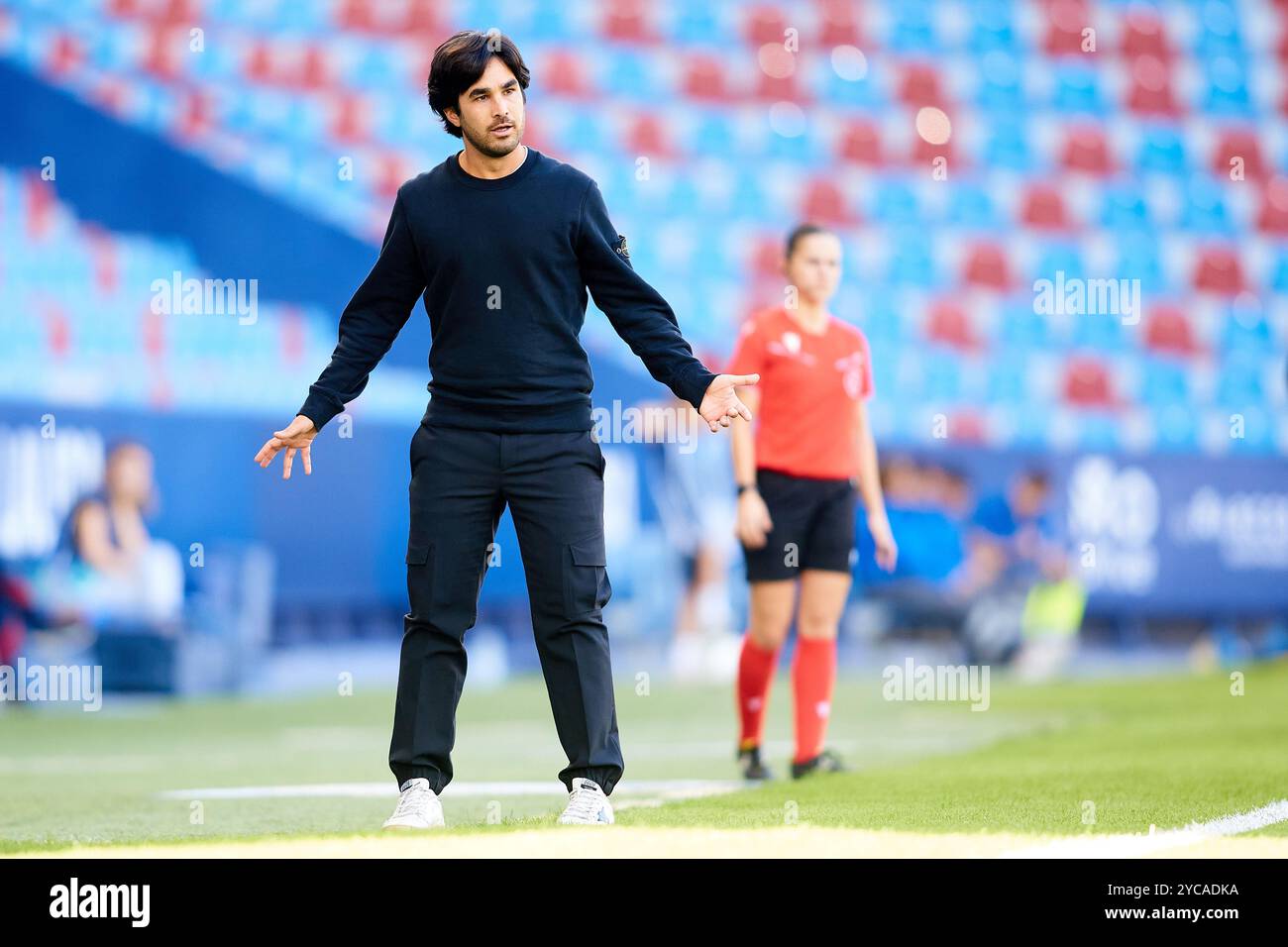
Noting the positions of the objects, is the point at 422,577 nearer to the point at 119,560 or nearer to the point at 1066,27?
the point at 119,560

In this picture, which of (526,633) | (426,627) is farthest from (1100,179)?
(426,627)

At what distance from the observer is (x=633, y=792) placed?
5531 mm

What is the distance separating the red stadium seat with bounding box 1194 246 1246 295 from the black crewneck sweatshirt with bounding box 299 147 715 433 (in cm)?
1595

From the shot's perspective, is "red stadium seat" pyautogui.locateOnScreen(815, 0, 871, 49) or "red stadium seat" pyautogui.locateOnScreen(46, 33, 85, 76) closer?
"red stadium seat" pyautogui.locateOnScreen(46, 33, 85, 76)

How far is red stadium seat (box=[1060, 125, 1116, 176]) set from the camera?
19.4 m

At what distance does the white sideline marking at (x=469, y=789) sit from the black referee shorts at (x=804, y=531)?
Answer: 737 millimetres

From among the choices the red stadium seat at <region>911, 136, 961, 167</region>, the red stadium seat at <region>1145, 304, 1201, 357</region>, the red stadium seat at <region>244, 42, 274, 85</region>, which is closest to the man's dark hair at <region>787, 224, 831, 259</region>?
the red stadium seat at <region>244, 42, 274, 85</region>

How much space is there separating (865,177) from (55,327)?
28.5 feet

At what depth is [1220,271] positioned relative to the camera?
1911 centimetres

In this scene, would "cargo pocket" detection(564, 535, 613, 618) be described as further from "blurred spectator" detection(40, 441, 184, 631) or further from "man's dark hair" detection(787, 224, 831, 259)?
"blurred spectator" detection(40, 441, 184, 631)

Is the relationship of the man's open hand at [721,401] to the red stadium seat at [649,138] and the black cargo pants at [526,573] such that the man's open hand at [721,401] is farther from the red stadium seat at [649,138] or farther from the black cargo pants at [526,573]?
the red stadium seat at [649,138]

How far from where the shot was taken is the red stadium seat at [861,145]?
62.0 ft

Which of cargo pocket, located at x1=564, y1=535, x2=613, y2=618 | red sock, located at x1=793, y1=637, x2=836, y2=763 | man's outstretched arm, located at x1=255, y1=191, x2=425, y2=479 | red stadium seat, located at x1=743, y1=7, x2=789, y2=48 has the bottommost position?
red sock, located at x1=793, y1=637, x2=836, y2=763

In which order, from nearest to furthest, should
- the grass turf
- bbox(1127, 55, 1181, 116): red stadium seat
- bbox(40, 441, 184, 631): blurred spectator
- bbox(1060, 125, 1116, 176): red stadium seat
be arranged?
the grass turf → bbox(40, 441, 184, 631): blurred spectator → bbox(1060, 125, 1116, 176): red stadium seat → bbox(1127, 55, 1181, 116): red stadium seat
